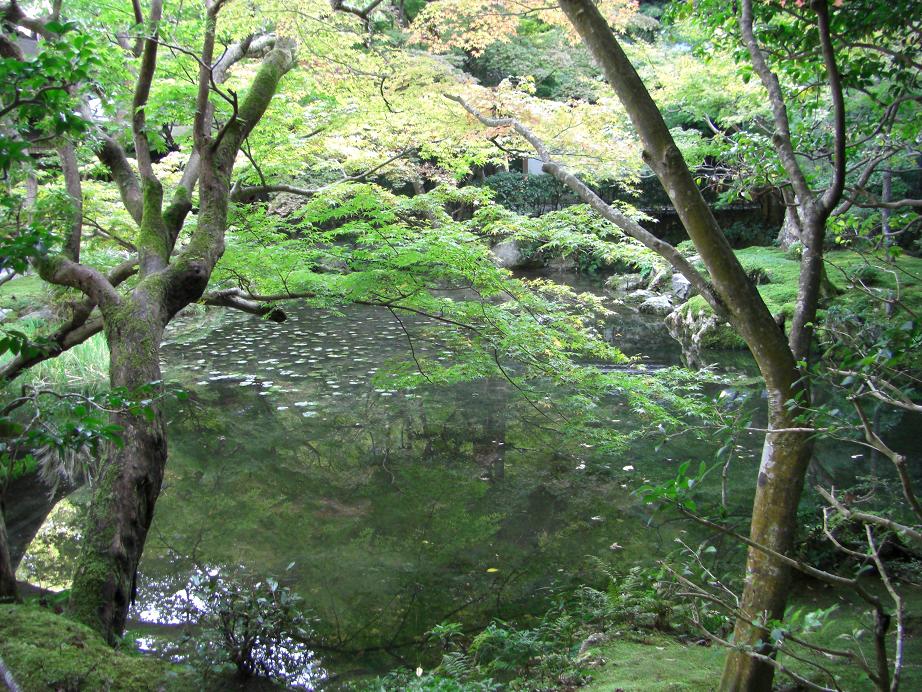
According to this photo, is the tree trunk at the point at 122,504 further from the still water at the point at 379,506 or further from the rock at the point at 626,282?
the rock at the point at 626,282

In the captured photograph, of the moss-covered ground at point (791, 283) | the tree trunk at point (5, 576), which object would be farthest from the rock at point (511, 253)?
the tree trunk at point (5, 576)

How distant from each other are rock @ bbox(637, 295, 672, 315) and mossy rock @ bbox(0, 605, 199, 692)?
1393 cm

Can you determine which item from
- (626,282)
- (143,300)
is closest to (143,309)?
(143,300)

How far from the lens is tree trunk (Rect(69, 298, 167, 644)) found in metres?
2.82

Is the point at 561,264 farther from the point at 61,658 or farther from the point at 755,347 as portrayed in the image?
the point at 61,658

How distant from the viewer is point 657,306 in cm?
1511

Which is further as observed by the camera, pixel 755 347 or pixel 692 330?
pixel 692 330

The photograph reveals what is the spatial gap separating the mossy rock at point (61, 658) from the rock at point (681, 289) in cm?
1476

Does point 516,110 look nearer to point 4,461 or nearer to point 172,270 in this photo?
point 172,270

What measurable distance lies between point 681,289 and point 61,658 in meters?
15.6

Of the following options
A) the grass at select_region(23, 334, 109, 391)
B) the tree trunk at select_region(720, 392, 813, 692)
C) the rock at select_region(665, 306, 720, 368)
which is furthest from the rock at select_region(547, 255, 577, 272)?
the tree trunk at select_region(720, 392, 813, 692)

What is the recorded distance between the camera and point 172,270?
12.9 ft

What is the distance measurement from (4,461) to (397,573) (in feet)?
11.5

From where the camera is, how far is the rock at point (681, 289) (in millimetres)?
15617
